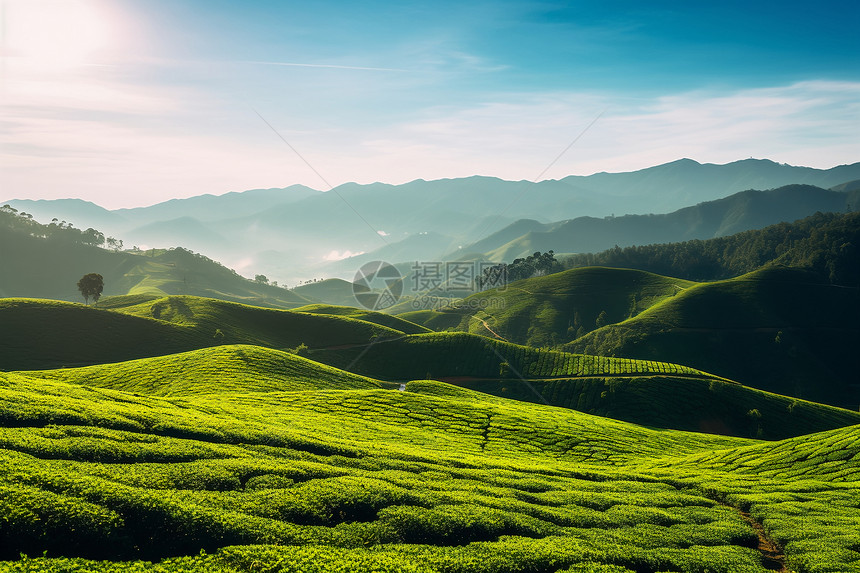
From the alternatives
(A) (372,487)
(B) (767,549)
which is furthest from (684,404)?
(A) (372,487)

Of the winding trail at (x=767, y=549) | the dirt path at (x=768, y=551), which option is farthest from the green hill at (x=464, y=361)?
the dirt path at (x=768, y=551)

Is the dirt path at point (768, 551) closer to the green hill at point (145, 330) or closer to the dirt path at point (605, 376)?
the dirt path at point (605, 376)

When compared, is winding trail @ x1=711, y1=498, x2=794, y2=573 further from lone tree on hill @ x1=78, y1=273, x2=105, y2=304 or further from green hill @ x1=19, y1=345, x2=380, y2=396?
lone tree on hill @ x1=78, y1=273, x2=105, y2=304

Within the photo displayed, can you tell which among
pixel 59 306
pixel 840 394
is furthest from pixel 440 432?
pixel 840 394

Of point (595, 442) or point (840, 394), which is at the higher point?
point (595, 442)

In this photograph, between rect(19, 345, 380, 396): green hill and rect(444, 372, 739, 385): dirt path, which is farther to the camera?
rect(444, 372, 739, 385): dirt path

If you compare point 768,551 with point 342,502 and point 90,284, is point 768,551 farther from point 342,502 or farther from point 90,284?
point 90,284

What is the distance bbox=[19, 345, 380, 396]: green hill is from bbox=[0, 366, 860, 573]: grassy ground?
89.2 feet

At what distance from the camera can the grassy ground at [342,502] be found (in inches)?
950

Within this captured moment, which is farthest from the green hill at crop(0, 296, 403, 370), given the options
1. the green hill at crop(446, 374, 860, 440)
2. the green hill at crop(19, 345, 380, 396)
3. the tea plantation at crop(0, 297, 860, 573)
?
the green hill at crop(446, 374, 860, 440)

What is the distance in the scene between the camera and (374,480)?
37.2m

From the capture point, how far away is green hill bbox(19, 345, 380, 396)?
281 feet

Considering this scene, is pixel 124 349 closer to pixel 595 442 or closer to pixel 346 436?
pixel 346 436

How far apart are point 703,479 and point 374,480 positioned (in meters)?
40.6
